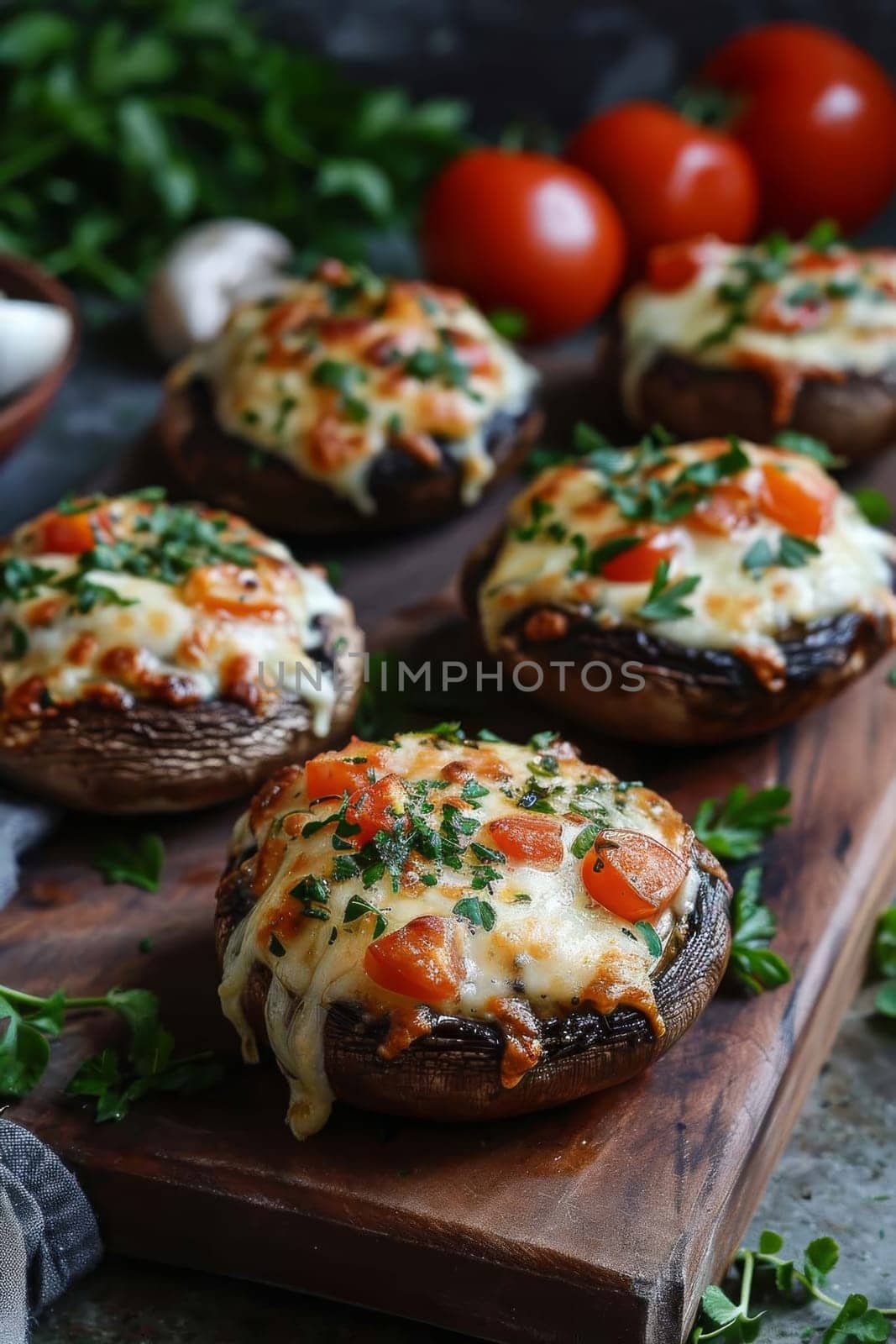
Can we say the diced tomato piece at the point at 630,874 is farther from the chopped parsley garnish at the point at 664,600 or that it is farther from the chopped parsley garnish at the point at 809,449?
the chopped parsley garnish at the point at 809,449

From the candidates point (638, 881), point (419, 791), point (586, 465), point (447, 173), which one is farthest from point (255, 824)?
point (447, 173)

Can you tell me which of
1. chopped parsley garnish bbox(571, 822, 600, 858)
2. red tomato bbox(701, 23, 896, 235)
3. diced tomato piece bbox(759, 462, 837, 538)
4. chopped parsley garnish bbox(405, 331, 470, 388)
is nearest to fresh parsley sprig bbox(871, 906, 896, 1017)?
diced tomato piece bbox(759, 462, 837, 538)

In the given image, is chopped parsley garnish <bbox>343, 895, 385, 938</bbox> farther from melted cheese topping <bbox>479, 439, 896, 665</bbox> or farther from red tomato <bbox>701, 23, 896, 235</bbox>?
red tomato <bbox>701, 23, 896, 235</bbox>

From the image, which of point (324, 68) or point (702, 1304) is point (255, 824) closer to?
point (702, 1304)

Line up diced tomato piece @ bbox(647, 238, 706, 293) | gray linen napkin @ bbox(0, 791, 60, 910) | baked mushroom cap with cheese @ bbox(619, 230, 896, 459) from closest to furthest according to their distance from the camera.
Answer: gray linen napkin @ bbox(0, 791, 60, 910)
baked mushroom cap with cheese @ bbox(619, 230, 896, 459)
diced tomato piece @ bbox(647, 238, 706, 293)

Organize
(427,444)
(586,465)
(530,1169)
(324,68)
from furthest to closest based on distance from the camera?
1. (324,68)
2. (427,444)
3. (586,465)
4. (530,1169)

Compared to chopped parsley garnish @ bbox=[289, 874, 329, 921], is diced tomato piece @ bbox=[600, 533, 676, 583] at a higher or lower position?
higher
